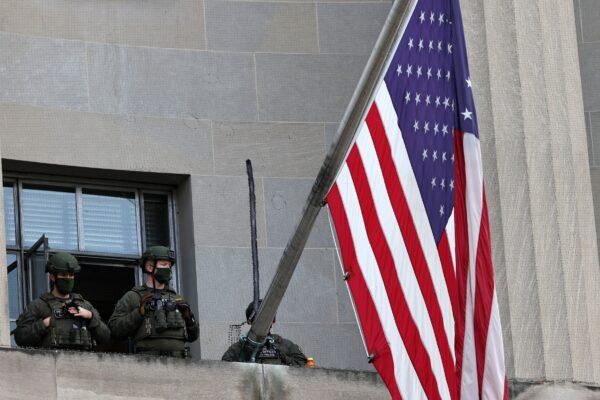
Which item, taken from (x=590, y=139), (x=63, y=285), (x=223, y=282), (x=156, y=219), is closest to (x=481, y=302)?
(x=63, y=285)

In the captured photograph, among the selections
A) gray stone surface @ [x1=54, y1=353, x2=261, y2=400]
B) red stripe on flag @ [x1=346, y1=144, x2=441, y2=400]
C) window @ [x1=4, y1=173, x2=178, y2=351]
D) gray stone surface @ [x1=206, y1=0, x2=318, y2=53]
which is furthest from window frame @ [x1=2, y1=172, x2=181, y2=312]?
red stripe on flag @ [x1=346, y1=144, x2=441, y2=400]

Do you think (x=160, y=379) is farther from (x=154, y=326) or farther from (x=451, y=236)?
(x=451, y=236)

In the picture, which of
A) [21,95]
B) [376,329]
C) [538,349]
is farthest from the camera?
[21,95]

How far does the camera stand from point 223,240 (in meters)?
26.3

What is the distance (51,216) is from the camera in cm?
2611

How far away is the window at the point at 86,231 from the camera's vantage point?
25750 millimetres

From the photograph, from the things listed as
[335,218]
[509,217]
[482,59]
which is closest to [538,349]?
[509,217]

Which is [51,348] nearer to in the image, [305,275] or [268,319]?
[268,319]

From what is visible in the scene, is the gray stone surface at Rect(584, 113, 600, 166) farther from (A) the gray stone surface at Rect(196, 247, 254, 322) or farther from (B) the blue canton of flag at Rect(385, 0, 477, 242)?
(B) the blue canton of flag at Rect(385, 0, 477, 242)

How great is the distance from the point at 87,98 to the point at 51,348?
4.74 m

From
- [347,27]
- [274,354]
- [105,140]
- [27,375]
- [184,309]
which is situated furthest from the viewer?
[347,27]

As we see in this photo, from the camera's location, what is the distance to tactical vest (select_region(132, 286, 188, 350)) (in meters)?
Answer: 22.8

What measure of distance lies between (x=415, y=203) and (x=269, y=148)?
708cm

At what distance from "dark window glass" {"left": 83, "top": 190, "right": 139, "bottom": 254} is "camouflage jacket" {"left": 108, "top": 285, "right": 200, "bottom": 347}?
10.2 ft
